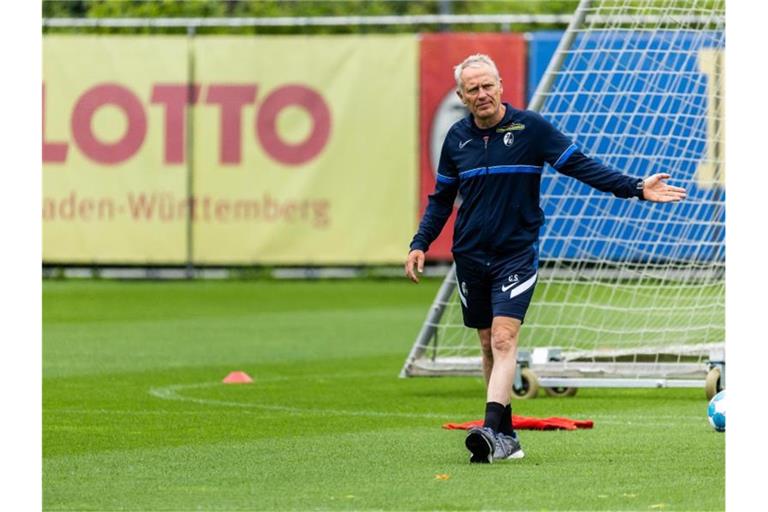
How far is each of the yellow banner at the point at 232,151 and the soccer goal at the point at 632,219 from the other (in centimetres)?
1000

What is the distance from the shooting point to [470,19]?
25797 mm

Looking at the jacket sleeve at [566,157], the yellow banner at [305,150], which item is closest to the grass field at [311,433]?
the jacket sleeve at [566,157]

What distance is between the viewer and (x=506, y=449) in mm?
9094

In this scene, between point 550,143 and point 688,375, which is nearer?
point 550,143

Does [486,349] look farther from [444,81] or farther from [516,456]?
[444,81]

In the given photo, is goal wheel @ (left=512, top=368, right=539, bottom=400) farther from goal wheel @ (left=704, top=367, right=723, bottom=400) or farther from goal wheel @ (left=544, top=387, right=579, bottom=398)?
goal wheel @ (left=704, top=367, right=723, bottom=400)

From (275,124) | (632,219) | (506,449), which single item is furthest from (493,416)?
(275,124)

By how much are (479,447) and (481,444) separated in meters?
0.02

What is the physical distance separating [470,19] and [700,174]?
445 inches

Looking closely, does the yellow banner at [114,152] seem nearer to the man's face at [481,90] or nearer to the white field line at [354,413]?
the white field line at [354,413]

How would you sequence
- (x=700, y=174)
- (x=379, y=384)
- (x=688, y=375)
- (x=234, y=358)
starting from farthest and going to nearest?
(x=234, y=358)
(x=700, y=174)
(x=379, y=384)
(x=688, y=375)

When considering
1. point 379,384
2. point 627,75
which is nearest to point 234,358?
point 379,384
